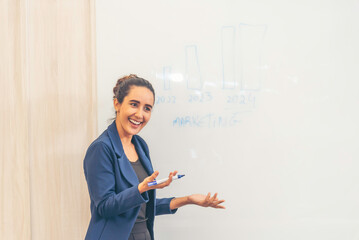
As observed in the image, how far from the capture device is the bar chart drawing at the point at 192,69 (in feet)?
4.40

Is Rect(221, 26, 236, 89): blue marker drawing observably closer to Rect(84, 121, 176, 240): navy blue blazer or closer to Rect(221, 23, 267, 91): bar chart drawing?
Rect(221, 23, 267, 91): bar chart drawing

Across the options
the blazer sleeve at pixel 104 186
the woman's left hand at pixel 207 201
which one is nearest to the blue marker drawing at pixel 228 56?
the woman's left hand at pixel 207 201

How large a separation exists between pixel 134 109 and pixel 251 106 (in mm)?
479

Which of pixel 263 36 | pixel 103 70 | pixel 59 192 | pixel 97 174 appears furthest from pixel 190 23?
pixel 59 192

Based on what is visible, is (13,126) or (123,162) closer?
(123,162)

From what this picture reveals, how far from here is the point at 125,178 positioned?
41.7 inches

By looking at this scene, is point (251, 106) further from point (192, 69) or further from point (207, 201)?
point (207, 201)

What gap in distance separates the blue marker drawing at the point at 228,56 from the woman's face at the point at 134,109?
35 cm

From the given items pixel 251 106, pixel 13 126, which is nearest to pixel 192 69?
pixel 251 106

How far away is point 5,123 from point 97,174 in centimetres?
47

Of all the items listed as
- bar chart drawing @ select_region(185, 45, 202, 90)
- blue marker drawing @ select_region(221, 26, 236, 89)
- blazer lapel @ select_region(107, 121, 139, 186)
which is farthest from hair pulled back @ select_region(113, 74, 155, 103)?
blue marker drawing @ select_region(221, 26, 236, 89)

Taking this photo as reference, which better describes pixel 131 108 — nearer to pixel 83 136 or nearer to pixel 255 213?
pixel 83 136

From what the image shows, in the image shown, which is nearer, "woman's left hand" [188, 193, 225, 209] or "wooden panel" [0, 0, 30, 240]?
"woman's left hand" [188, 193, 225, 209]

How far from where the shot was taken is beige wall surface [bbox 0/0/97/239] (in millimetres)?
1256
